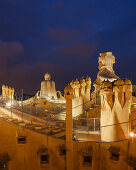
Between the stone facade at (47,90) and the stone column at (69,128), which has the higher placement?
the stone facade at (47,90)

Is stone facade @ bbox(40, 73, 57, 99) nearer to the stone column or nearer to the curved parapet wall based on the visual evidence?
the stone column

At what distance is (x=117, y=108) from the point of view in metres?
6.84

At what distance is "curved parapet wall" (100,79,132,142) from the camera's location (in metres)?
6.82

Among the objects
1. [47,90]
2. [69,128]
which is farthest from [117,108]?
[47,90]

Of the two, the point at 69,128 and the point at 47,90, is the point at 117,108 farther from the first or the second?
the point at 47,90

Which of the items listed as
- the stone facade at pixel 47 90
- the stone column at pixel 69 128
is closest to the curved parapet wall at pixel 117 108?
the stone column at pixel 69 128

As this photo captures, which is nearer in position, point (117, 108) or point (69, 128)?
point (117, 108)

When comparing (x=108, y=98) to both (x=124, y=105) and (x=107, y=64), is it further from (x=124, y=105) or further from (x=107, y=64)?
(x=107, y=64)

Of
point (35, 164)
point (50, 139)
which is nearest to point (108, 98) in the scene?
point (50, 139)

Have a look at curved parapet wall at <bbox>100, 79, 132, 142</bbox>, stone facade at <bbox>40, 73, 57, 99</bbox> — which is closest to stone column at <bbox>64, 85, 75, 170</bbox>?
curved parapet wall at <bbox>100, 79, 132, 142</bbox>

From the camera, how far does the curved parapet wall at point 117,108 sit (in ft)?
22.4

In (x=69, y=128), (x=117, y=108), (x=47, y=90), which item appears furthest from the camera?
(x=47, y=90)

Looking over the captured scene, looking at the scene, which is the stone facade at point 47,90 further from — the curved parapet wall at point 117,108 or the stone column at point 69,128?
the curved parapet wall at point 117,108

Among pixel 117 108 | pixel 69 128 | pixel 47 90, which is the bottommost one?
pixel 69 128
